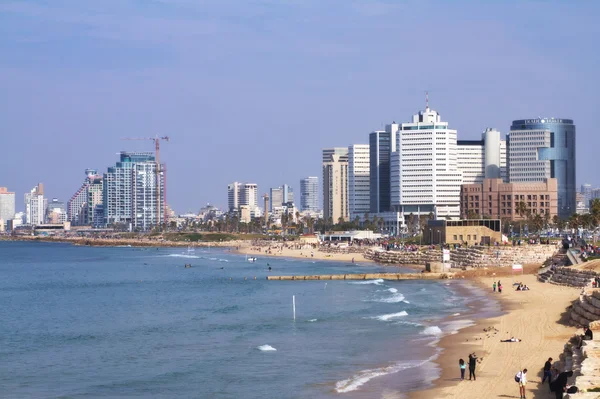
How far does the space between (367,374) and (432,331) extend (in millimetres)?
12821

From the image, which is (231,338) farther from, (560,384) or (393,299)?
(560,384)

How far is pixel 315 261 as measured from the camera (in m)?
147

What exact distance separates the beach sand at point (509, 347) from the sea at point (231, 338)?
118 cm

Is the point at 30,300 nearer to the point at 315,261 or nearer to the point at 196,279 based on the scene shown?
the point at 196,279

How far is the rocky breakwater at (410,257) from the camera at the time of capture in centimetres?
11347

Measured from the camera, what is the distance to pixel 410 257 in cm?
12100

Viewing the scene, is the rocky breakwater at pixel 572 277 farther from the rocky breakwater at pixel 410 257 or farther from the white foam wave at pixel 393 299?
the rocky breakwater at pixel 410 257

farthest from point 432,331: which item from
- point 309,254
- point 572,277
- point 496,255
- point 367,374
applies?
point 309,254

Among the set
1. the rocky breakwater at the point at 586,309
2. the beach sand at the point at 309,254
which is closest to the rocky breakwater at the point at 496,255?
the beach sand at the point at 309,254

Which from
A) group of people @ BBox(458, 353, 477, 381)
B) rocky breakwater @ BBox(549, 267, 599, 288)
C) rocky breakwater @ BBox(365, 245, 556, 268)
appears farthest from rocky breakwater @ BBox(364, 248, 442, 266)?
group of people @ BBox(458, 353, 477, 381)

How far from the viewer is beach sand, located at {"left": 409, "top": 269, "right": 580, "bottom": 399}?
1318 inches

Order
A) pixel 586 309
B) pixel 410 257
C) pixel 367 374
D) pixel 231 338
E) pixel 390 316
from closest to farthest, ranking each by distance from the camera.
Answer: pixel 367 374
pixel 586 309
pixel 231 338
pixel 390 316
pixel 410 257

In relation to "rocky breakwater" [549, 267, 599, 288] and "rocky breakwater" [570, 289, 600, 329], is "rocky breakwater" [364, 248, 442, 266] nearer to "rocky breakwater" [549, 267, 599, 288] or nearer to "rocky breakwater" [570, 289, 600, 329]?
"rocky breakwater" [549, 267, 599, 288]

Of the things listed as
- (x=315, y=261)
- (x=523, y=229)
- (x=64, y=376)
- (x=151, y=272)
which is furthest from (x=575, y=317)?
(x=523, y=229)
